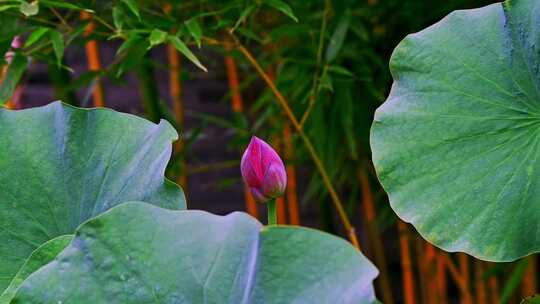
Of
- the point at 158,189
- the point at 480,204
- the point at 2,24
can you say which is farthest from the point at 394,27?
the point at 158,189

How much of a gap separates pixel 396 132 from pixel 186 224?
31cm

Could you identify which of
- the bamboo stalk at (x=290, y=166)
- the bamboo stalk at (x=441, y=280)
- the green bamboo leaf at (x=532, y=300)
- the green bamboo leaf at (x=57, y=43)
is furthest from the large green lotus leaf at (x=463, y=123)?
the bamboo stalk at (x=441, y=280)

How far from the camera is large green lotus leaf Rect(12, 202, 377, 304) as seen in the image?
49 cm

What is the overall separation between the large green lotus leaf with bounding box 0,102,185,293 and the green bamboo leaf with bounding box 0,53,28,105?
332mm

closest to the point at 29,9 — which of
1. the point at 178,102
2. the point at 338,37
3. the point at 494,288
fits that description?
the point at 338,37

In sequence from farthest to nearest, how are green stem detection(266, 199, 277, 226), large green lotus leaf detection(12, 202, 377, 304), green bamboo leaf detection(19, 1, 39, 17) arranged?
1. green bamboo leaf detection(19, 1, 39, 17)
2. green stem detection(266, 199, 277, 226)
3. large green lotus leaf detection(12, 202, 377, 304)

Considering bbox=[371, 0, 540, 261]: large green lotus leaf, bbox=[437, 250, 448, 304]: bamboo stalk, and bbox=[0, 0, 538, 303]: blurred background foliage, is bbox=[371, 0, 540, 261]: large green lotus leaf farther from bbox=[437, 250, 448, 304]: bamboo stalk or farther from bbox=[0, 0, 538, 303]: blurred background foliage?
bbox=[437, 250, 448, 304]: bamboo stalk

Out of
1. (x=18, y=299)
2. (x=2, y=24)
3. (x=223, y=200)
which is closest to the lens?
(x=18, y=299)

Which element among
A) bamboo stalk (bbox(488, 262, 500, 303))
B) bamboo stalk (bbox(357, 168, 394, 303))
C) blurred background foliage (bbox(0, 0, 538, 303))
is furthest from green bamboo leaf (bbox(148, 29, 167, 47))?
bamboo stalk (bbox(488, 262, 500, 303))

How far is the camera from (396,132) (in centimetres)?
75

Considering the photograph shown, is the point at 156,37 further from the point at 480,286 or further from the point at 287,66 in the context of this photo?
the point at 480,286

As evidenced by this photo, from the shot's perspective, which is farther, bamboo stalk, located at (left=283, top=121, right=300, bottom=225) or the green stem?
bamboo stalk, located at (left=283, top=121, right=300, bottom=225)

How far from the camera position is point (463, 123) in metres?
0.74

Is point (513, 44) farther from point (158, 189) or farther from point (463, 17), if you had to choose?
point (158, 189)
